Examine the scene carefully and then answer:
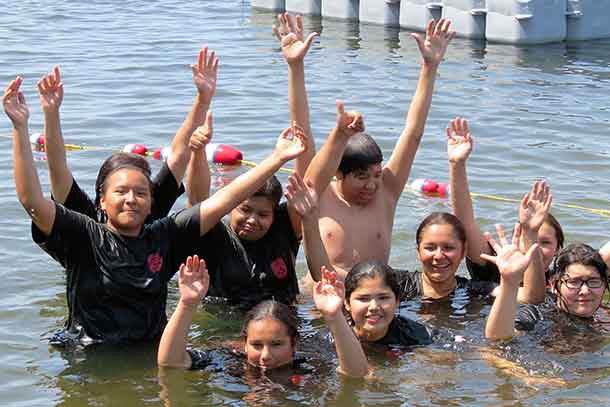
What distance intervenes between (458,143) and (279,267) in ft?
4.25

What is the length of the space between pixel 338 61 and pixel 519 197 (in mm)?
6348

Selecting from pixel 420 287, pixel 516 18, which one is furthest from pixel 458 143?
pixel 516 18

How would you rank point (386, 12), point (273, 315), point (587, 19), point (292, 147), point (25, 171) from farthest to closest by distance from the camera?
point (386, 12) < point (587, 19) < point (292, 147) < point (273, 315) < point (25, 171)

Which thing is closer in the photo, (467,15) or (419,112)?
(419,112)

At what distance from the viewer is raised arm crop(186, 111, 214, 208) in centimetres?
670

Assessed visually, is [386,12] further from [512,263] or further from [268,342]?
[268,342]

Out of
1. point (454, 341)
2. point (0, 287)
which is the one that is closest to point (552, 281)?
point (454, 341)

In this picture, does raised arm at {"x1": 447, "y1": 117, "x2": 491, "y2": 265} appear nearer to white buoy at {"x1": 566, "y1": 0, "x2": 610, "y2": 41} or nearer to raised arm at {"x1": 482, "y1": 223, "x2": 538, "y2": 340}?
raised arm at {"x1": 482, "y1": 223, "x2": 538, "y2": 340}

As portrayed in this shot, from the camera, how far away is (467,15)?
675 inches

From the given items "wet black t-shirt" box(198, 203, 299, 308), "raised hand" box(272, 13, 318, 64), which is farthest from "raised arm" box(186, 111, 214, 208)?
"raised hand" box(272, 13, 318, 64)

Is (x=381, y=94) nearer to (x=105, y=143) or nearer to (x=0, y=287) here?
(x=105, y=143)

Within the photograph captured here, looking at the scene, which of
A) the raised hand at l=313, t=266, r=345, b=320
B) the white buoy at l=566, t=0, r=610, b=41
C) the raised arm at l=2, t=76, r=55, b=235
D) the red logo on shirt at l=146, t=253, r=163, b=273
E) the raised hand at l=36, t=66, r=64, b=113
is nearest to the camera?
the raised hand at l=313, t=266, r=345, b=320

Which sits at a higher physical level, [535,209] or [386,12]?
[386,12]

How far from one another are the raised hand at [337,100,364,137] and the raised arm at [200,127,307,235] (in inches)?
14.1
